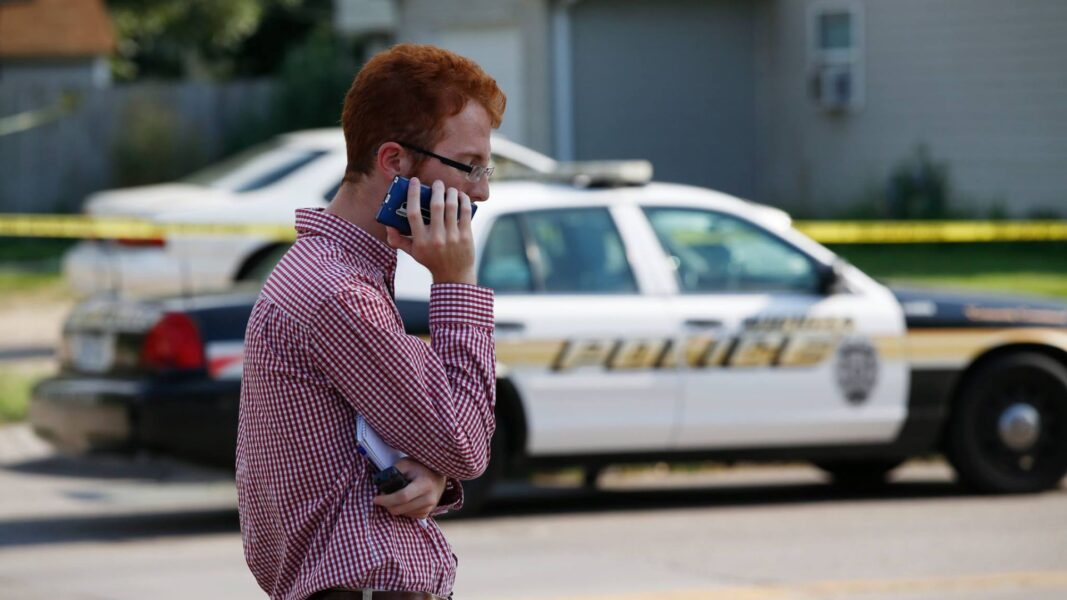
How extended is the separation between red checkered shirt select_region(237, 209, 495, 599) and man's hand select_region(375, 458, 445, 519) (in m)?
0.02

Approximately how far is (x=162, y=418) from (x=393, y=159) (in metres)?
5.78

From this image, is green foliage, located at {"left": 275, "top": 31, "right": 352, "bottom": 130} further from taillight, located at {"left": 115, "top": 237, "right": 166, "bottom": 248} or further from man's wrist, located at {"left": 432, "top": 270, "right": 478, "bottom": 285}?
man's wrist, located at {"left": 432, "top": 270, "right": 478, "bottom": 285}

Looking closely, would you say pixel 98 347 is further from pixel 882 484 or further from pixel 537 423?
pixel 882 484

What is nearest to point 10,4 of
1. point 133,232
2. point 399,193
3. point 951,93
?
point 951,93

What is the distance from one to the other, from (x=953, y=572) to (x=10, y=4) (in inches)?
1544

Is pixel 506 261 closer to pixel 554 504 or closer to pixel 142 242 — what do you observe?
pixel 554 504

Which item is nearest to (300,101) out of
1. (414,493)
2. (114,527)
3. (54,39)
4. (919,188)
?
(919,188)

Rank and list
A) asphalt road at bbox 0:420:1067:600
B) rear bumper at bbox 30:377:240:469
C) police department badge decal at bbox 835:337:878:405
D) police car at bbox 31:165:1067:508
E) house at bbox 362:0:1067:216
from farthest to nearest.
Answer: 1. house at bbox 362:0:1067:216
2. police department badge decal at bbox 835:337:878:405
3. police car at bbox 31:165:1067:508
4. rear bumper at bbox 30:377:240:469
5. asphalt road at bbox 0:420:1067:600

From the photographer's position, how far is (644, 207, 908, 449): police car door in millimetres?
8555

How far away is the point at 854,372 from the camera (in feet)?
28.6

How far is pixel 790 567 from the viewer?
285 inches

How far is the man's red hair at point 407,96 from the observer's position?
256 centimetres

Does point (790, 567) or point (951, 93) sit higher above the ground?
point (951, 93)

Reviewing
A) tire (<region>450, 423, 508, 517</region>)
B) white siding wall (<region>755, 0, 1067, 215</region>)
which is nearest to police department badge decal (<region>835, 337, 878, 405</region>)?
tire (<region>450, 423, 508, 517</region>)
